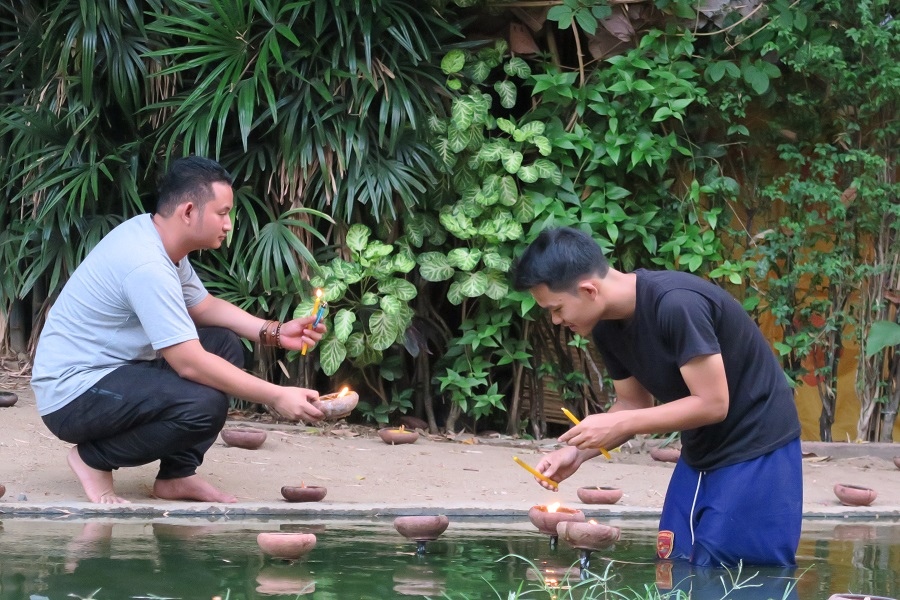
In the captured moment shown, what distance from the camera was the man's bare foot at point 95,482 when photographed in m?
3.65

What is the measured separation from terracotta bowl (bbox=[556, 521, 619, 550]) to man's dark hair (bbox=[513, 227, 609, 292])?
60 centimetres

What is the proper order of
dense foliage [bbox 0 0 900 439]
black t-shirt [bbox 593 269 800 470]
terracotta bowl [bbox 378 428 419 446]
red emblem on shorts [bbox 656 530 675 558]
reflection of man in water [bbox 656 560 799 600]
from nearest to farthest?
1. reflection of man in water [bbox 656 560 799 600]
2. black t-shirt [bbox 593 269 800 470]
3. red emblem on shorts [bbox 656 530 675 558]
4. terracotta bowl [bbox 378 428 419 446]
5. dense foliage [bbox 0 0 900 439]

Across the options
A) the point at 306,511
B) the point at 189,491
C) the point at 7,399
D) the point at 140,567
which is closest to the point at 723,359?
the point at 306,511

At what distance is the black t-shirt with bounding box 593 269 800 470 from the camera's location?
2936 mm

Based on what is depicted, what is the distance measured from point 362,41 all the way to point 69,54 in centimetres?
155

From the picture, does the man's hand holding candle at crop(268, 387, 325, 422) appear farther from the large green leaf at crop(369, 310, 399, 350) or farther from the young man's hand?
the large green leaf at crop(369, 310, 399, 350)

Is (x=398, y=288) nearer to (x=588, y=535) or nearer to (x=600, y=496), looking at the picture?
(x=600, y=496)

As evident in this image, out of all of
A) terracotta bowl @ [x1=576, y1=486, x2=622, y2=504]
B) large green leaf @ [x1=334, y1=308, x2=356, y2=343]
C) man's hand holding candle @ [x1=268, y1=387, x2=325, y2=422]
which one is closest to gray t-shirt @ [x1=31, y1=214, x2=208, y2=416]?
man's hand holding candle @ [x1=268, y1=387, x2=325, y2=422]

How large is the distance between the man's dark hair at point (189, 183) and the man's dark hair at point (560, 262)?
4.14ft

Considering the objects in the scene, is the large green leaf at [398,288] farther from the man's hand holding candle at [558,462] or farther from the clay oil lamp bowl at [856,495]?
the man's hand holding candle at [558,462]

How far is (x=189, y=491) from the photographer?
12.6 ft

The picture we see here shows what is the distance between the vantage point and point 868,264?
5.94 meters

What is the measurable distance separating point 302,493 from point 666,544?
127 centimetres

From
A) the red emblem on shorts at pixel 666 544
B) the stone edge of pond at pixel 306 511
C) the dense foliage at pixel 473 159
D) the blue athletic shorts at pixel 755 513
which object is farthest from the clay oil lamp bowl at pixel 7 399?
the blue athletic shorts at pixel 755 513
